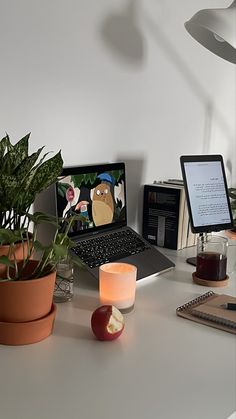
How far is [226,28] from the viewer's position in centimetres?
140

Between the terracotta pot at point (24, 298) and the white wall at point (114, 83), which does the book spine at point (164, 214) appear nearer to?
the white wall at point (114, 83)

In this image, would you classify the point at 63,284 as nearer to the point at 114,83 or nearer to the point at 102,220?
the point at 102,220

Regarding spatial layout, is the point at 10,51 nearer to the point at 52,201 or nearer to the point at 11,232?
the point at 52,201

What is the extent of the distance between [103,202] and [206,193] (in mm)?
345

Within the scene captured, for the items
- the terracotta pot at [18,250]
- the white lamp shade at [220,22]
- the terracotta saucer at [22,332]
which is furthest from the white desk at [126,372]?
the white lamp shade at [220,22]

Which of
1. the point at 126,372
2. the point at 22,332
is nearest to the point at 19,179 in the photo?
the point at 22,332

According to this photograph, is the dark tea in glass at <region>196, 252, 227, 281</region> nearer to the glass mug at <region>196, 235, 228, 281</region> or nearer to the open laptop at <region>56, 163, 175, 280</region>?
the glass mug at <region>196, 235, 228, 281</region>

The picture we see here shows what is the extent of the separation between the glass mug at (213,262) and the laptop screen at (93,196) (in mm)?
316

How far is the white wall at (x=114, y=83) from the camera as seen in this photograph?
1300 millimetres

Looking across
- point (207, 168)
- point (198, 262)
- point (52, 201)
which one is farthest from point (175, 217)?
point (52, 201)

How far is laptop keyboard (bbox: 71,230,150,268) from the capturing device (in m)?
1.33

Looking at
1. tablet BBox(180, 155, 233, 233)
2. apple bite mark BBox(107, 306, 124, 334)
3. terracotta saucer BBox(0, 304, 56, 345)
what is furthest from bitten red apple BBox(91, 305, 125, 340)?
tablet BBox(180, 155, 233, 233)

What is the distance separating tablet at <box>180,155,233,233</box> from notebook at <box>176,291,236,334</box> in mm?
406

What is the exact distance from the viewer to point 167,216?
1680 mm
